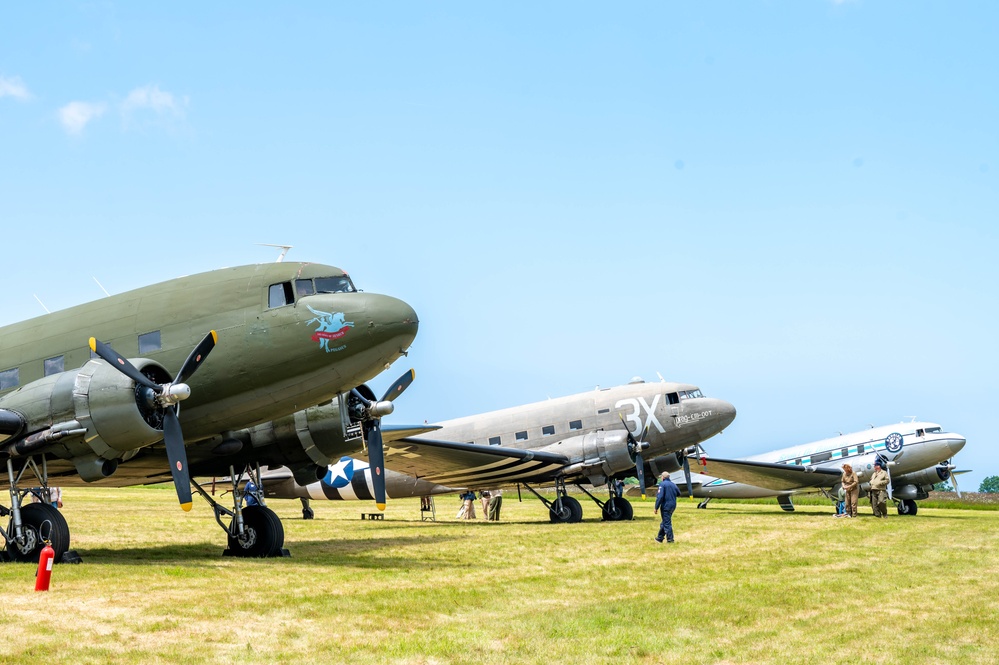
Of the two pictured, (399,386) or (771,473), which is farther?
(771,473)

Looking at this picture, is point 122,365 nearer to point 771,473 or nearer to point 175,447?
point 175,447

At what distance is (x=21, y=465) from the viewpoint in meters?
15.8

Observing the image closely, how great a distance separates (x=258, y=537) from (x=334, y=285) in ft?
16.6

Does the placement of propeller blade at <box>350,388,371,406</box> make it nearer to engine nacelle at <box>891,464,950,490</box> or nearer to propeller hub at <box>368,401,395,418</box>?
propeller hub at <box>368,401,395,418</box>

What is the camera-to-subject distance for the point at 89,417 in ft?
48.3

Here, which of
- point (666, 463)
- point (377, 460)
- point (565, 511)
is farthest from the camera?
point (666, 463)

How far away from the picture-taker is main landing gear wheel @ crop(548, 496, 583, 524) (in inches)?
1245

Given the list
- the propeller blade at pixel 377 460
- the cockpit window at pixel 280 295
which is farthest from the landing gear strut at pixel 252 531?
the cockpit window at pixel 280 295

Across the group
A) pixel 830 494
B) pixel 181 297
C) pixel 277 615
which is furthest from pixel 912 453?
pixel 277 615

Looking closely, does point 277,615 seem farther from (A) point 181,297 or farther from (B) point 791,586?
(A) point 181,297

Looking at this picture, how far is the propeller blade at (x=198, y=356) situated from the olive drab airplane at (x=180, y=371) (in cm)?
2

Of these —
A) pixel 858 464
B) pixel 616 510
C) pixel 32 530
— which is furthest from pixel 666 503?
pixel 858 464

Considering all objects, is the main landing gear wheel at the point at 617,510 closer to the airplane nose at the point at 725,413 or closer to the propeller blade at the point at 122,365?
the airplane nose at the point at 725,413

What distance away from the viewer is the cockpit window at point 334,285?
1634 centimetres
